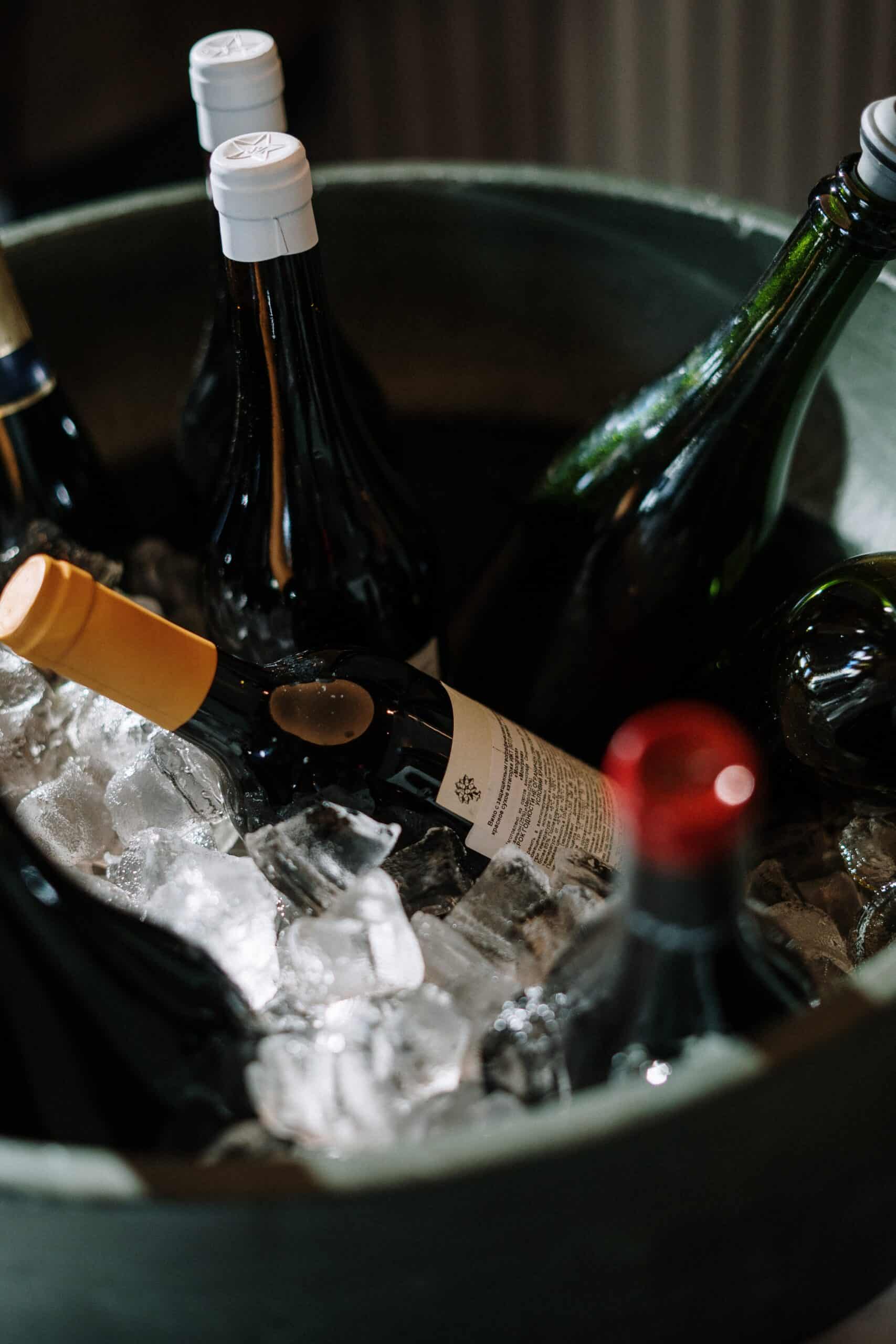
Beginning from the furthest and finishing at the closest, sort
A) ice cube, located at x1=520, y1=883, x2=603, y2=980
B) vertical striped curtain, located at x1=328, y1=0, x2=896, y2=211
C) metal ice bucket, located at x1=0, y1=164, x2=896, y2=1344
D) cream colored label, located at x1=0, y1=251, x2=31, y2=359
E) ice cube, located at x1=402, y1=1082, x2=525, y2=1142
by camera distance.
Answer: vertical striped curtain, located at x1=328, y1=0, x2=896, y2=211
cream colored label, located at x1=0, y1=251, x2=31, y2=359
ice cube, located at x1=520, y1=883, x2=603, y2=980
ice cube, located at x1=402, y1=1082, x2=525, y2=1142
metal ice bucket, located at x1=0, y1=164, x2=896, y2=1344

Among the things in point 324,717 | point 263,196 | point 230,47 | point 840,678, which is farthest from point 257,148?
point 840,678

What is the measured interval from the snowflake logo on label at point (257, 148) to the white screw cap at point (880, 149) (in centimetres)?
26

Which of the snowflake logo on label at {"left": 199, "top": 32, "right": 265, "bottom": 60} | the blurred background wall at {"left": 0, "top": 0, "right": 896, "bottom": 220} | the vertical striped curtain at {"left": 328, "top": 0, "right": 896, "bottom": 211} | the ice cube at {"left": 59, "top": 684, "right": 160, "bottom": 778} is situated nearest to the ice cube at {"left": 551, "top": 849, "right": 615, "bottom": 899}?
the ice cube at {"left": 59, "top": 684, "right": 160, "bottom": 778}

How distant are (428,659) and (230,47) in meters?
0.36

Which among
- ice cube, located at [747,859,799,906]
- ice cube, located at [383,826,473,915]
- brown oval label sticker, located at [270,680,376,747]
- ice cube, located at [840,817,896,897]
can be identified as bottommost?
ice cube, located at [747,859,799,906]

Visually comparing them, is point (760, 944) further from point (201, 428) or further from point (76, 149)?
point (76, 149)

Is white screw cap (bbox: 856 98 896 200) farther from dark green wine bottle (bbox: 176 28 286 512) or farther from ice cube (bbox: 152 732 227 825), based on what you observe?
ice cube (bbox: 152 732 227 825)

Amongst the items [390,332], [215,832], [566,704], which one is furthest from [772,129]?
[215,832]

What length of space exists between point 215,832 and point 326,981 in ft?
0.50

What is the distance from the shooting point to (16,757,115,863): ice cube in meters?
0.59

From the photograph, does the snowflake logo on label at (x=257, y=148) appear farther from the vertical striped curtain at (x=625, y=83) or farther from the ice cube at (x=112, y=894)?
the vertical striped curtain at (x=625, y=83)

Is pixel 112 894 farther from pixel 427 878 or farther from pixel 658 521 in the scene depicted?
pixel 658 521

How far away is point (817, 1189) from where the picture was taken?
0.36m

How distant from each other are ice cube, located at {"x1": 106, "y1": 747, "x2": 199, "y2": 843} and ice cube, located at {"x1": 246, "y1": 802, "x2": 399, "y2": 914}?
8 centimetres
